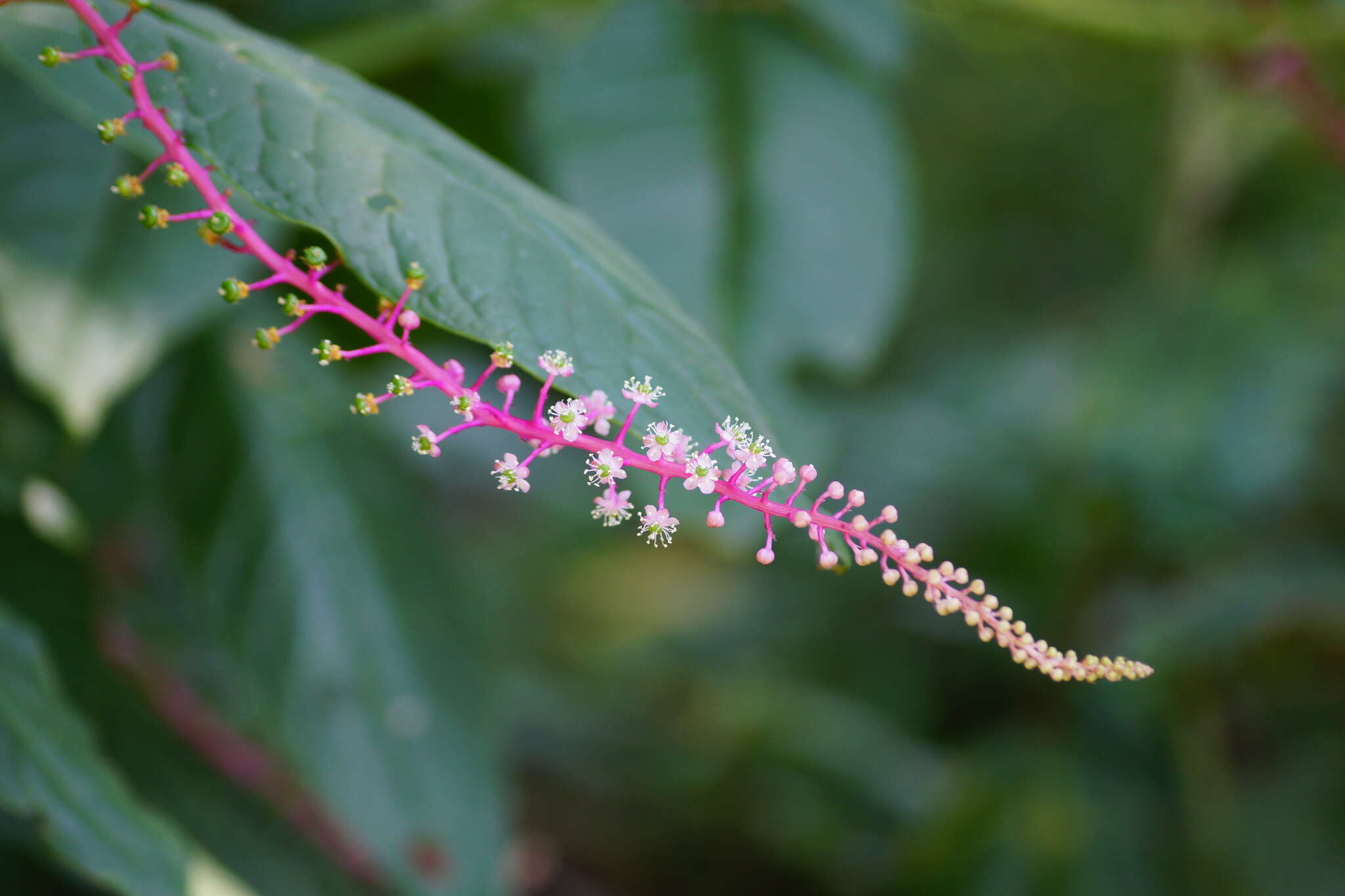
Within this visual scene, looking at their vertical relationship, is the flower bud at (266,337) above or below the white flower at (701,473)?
below

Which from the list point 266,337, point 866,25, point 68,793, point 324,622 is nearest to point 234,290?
point 266,337

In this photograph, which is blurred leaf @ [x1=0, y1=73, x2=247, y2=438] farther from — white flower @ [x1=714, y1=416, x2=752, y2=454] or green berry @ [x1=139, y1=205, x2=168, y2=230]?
white flower @ [x1=714, y1=416, x2=752, y2=454]

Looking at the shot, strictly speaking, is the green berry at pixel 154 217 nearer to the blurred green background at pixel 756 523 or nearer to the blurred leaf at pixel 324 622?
the blurred green background at pixel 756 523

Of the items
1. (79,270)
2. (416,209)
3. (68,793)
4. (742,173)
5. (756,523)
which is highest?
(742,173)

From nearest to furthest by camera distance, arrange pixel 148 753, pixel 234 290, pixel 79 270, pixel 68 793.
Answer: pixel 234 290, pixel 68 793, pixel 79 270, pixel 148 753

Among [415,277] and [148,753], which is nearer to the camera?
[415,277]

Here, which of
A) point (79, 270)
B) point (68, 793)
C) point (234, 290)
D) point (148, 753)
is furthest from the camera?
point (148, 753)

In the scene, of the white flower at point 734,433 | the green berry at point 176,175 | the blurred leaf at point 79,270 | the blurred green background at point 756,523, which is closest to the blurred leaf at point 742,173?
the blurred green background at point 756,523

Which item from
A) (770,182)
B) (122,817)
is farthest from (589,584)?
(122,817)

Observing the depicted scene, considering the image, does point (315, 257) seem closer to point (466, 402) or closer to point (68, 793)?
point (466, 402)
